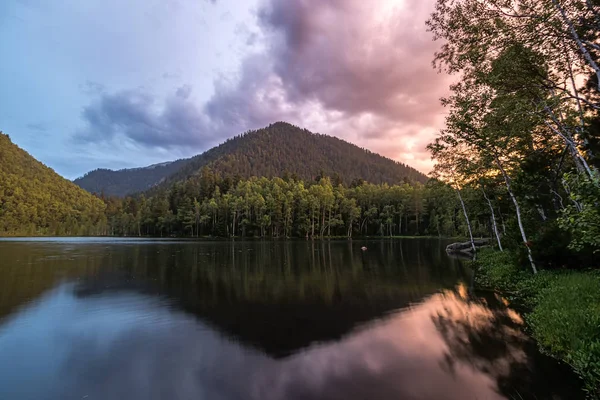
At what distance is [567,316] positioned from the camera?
9.87 metres

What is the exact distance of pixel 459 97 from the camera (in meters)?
17.2

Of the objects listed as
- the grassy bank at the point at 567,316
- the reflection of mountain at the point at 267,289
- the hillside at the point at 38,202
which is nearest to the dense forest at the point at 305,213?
the hillside at the point at 38,202

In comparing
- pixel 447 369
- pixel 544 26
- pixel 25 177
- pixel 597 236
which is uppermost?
pixel 25 177

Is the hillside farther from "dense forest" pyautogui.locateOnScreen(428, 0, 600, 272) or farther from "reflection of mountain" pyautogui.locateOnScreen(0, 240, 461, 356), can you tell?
"dense forest" pyautogui.locateOnScreen(428, 0, 600, 272)

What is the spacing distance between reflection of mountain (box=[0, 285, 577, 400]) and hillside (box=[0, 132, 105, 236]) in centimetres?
15263

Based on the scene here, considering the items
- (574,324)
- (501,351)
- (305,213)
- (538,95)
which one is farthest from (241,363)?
(305,213)

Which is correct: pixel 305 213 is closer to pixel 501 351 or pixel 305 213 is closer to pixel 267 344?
pixel 267 344

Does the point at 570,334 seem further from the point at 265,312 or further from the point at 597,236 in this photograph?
the point at 265,312

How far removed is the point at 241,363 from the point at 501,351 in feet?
28.3

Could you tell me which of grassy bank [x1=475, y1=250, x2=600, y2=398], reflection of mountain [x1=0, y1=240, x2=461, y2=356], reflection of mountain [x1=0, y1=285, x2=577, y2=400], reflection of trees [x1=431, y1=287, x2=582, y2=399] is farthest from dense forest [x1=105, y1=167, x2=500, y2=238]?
reflection of mountain [x1=0, y1=285, x2=577, y2=400]

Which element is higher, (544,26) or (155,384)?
(544,26)

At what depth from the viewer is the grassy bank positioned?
7.75 m

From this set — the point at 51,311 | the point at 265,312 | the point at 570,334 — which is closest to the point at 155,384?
the point at 265,312

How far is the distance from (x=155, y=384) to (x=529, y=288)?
18.2 m
